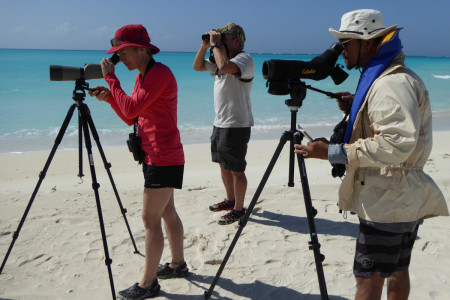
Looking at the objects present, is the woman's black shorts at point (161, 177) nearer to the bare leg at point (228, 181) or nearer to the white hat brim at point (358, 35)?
the white hat brim at point (358, 35)

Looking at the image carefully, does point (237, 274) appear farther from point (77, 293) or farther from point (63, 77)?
point (63, 77)

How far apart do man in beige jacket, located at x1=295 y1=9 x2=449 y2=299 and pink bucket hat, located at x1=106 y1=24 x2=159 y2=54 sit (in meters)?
1.27

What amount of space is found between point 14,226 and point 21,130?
7291 millimetres

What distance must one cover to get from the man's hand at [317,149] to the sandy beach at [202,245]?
1.32 meters

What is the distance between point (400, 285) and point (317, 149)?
917 mm

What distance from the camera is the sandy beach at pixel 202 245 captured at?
9.44ft

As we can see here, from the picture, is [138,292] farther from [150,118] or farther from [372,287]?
[372,287]

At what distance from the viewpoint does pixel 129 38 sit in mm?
2490

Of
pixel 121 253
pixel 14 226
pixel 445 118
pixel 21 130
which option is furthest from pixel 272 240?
pixel 445 118

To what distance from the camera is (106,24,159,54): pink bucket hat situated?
2.48m

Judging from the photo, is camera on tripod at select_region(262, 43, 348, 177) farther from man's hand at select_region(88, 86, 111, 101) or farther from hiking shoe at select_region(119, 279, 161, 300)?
hiking shoe at select_region(119, 279, 161, 300)

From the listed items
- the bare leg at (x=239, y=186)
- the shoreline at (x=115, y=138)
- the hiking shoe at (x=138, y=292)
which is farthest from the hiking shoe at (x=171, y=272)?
→ the shoreline at (x=115, y=138)

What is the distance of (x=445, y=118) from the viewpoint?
12539mm

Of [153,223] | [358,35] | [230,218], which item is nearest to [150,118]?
[153,223]
